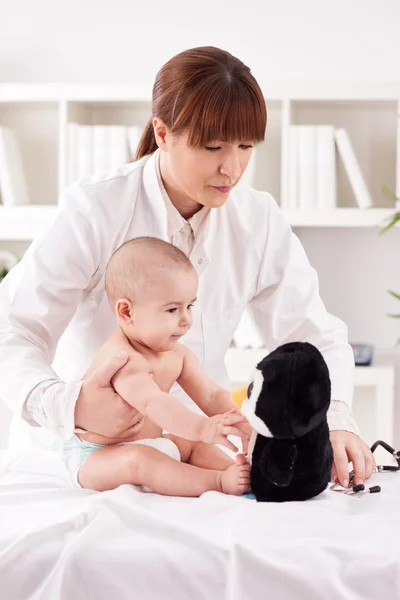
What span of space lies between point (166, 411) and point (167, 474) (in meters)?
0.11

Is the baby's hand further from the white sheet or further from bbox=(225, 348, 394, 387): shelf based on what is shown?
bbox=(225, 348, 394, 387): shelf

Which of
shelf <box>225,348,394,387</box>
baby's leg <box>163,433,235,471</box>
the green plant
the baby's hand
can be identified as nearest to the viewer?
the baby's hand

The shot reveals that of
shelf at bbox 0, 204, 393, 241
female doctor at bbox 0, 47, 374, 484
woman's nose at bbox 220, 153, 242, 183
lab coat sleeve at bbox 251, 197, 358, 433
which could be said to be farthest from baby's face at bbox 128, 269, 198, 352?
shelf at bbox 0, 204, 393, 241

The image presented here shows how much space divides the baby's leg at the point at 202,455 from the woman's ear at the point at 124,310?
232 mm

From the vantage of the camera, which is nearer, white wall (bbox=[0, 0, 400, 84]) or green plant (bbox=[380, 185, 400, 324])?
green plant (bbox=[380, 185, 400, 324])

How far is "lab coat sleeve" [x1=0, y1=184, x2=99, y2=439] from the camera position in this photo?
5.01ft

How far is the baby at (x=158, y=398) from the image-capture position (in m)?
1.35

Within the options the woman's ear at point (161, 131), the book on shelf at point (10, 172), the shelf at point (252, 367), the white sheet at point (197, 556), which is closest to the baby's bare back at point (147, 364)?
the white sheet at point (197, 556)

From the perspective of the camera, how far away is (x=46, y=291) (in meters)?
1.64

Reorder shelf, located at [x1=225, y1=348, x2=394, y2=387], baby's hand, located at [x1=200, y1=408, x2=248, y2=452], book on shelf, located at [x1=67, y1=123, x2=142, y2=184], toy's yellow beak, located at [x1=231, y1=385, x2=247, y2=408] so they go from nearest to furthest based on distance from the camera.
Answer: baby's hand, located at [x1=200, y1=408, x2=248, y2=452], toy's yellow beak, located at [x1=231, y1=385, x2=247, y2=408], shelf, located at [x1=225, y1=348, x2=394, y2=387], book on shelf, located at [x1=67, y1=123, x2=142, y2=184]

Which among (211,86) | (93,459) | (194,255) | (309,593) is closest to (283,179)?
(194,255)

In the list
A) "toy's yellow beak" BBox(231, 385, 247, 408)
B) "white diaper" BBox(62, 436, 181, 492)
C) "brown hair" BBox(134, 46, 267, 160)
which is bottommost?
"white diaper" BBox(62, 436, 181, 492)

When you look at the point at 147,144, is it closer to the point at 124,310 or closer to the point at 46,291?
the point at 46,291

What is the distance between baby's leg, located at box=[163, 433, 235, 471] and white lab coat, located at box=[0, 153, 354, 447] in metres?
0.21
